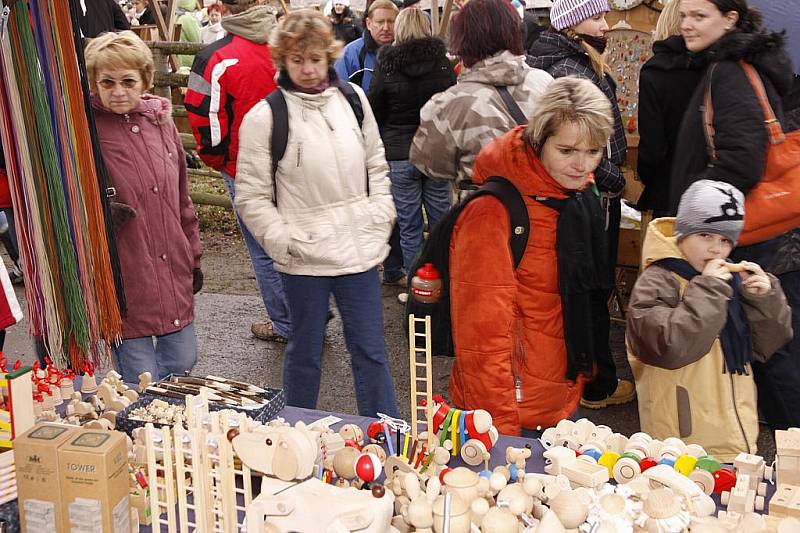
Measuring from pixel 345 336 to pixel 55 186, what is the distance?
1369 millimetres

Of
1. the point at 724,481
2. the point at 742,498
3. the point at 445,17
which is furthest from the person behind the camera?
the point at 445,17

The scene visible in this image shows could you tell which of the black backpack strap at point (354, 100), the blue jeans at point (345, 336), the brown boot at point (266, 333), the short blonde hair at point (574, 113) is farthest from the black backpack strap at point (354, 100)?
the brown boot at point (266, 333)

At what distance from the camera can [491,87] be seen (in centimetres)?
305

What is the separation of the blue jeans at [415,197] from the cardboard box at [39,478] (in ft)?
10.8

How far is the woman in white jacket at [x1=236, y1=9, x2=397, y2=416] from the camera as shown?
271 cm

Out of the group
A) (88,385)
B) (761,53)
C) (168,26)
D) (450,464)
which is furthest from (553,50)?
(168,26)

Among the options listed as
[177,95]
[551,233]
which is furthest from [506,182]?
[177,95]

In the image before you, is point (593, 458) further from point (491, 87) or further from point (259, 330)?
point (259, 330)

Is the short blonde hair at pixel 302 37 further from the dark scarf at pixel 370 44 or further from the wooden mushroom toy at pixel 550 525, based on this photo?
the dark scarf at pixel 370 44

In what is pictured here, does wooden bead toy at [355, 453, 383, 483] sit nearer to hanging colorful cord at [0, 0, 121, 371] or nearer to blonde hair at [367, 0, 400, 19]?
hanging colorful cord at [0, 0, 121, 371]

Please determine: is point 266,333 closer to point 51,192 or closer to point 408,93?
point 408,93

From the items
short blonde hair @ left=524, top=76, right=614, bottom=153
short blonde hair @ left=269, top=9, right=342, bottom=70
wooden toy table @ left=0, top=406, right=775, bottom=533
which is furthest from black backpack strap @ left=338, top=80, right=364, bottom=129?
wooden toy table @ left=0, top=406, right=775, bottom=533

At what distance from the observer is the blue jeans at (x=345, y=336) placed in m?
2.84

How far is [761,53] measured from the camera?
270 cm
